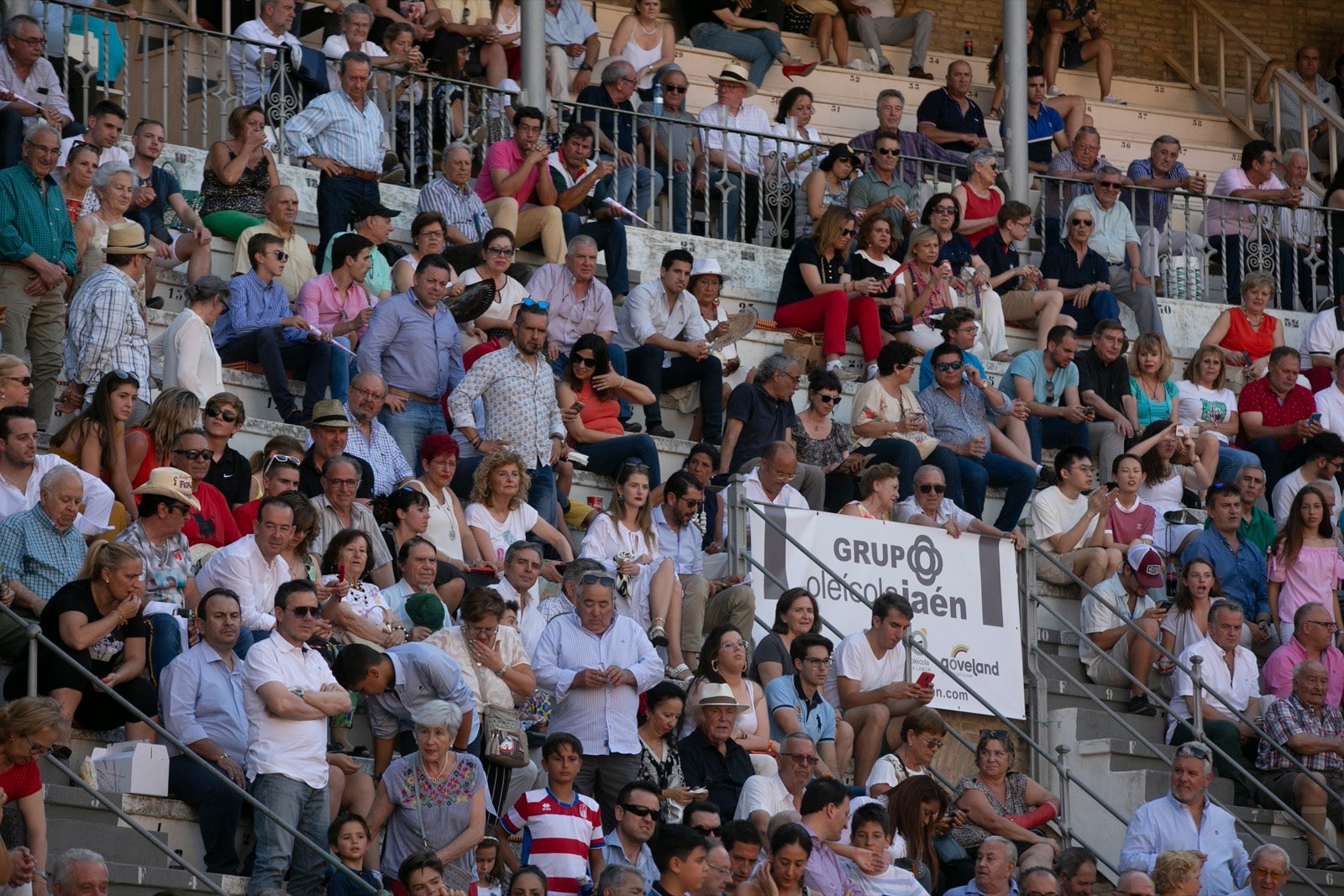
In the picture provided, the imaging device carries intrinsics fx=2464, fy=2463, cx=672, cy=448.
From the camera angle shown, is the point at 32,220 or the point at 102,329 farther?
the point at 32,220

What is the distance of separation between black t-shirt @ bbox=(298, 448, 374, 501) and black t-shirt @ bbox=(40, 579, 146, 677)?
6.46ft

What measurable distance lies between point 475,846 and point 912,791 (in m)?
2.34

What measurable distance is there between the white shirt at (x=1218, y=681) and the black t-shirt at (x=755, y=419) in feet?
8.48

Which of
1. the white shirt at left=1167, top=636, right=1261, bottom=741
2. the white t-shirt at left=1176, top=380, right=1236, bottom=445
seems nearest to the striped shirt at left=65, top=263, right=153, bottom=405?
the white shirt at left=1167, top=636, right=1261, bottom=741

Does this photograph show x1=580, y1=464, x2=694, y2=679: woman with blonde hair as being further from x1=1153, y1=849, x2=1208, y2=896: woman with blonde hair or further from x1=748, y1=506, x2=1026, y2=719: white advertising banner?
x1=1153, y1=849, x2=1208, y2=896: woman with blonde hair

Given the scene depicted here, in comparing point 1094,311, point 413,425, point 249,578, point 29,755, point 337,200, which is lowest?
point 1094,311

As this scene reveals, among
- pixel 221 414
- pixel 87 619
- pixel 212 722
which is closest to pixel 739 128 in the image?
pixel 221 414

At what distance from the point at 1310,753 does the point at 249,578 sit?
19.6 ft

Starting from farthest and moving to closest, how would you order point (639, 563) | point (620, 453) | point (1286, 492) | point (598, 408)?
point (1286, 492) → point (598, 408) → point (620, 453) → point (639, 563)

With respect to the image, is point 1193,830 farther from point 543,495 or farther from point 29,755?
point 29,755

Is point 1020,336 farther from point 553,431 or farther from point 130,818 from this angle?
point 130,818

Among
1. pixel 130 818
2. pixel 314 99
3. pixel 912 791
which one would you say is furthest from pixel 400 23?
pixel 130 818

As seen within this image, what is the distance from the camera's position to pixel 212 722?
9.95 metres

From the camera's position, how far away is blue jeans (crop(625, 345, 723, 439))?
1458 cm
